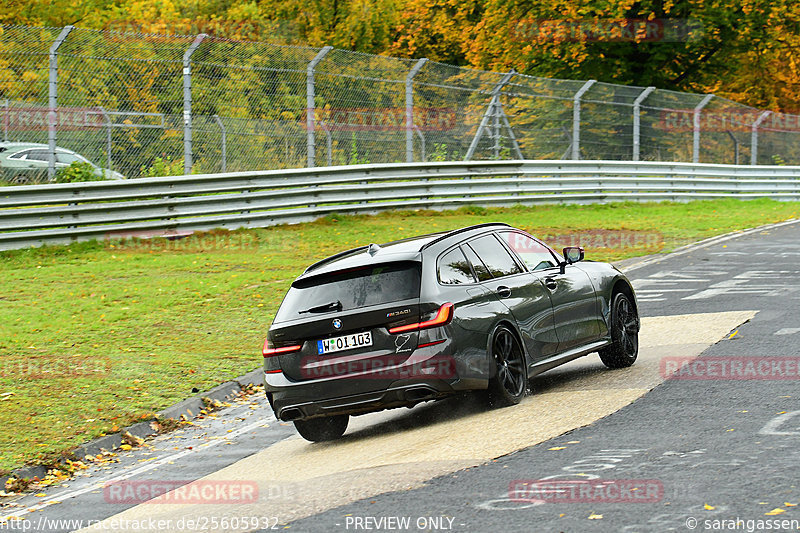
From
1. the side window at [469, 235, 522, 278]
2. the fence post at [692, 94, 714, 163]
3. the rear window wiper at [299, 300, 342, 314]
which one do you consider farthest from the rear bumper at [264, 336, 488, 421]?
the fence post at [692, 94, 714, 163]

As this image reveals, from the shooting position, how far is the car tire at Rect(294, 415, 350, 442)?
8539 mm

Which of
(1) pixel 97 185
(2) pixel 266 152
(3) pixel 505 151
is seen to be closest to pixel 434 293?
(1) pixel 97 185

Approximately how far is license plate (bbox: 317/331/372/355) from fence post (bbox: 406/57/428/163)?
15.5 metres

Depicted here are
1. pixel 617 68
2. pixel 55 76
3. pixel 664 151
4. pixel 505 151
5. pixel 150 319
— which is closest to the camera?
pixel 150 319

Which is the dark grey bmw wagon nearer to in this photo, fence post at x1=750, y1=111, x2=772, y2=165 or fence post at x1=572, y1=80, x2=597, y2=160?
fence post at x1=572, y1=80, x2=597, y2=160

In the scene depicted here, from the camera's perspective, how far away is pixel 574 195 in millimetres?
26688

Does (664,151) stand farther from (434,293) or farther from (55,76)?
(434,293)

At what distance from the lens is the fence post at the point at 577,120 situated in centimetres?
2775

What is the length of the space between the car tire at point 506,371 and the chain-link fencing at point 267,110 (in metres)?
11.1

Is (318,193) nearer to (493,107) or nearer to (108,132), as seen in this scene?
(108,132)

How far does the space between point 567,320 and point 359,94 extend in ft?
43.4

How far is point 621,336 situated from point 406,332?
2.78m

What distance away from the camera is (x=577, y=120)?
27906mm

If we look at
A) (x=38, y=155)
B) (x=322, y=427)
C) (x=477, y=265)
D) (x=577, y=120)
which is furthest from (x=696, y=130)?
(x=322, y=427)
